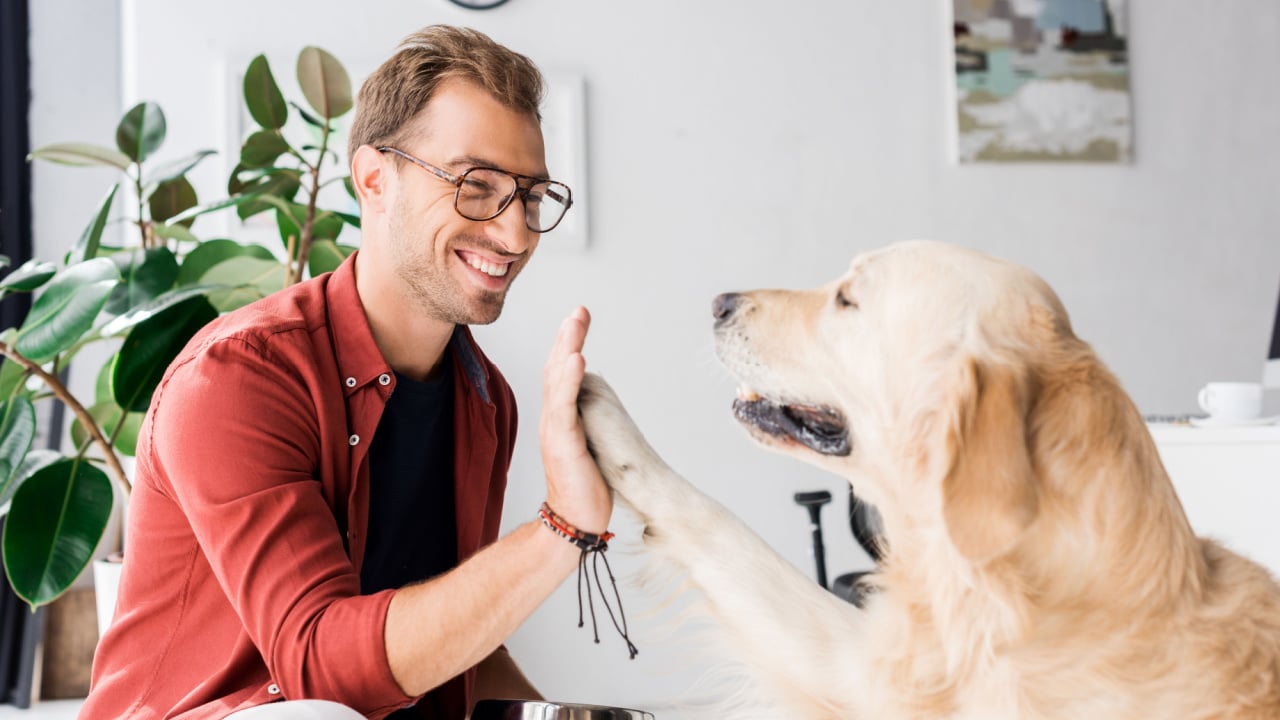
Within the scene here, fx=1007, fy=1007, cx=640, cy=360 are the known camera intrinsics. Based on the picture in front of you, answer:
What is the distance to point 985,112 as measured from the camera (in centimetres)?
325

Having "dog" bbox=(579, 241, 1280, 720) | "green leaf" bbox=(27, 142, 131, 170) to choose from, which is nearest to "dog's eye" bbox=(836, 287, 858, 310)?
"dog" bbox=(579, 241, 1280, 720)

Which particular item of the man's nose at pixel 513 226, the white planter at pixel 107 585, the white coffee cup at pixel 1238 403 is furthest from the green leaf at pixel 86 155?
the white coffee cup at pixel 1238 403

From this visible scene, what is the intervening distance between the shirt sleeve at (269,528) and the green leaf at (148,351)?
0.78 meters

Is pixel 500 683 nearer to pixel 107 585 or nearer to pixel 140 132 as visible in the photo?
pixel 107 585

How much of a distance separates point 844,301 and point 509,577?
1.63ft

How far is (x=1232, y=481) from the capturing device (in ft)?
6.27

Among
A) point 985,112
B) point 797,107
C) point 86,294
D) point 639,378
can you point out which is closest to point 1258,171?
point 985,112

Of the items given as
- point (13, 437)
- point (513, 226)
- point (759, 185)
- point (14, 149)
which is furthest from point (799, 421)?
point (14, 149)

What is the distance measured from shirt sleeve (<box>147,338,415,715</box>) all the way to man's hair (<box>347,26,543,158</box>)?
0.41 m

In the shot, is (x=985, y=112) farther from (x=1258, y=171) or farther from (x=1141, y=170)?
(x=1258, y=171)

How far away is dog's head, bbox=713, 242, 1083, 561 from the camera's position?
0.89m

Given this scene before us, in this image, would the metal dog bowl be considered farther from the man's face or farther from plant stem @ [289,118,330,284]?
plant stem @ [289,118,330,284]

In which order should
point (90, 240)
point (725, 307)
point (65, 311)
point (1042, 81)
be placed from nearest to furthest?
point (725, 307)
point (65, 311)
point (90, 240)
point (1042, 81)

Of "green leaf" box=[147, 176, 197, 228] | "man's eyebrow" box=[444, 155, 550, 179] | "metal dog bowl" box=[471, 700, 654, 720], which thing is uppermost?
"green leaf" box=[147, 176, 197, 228]
